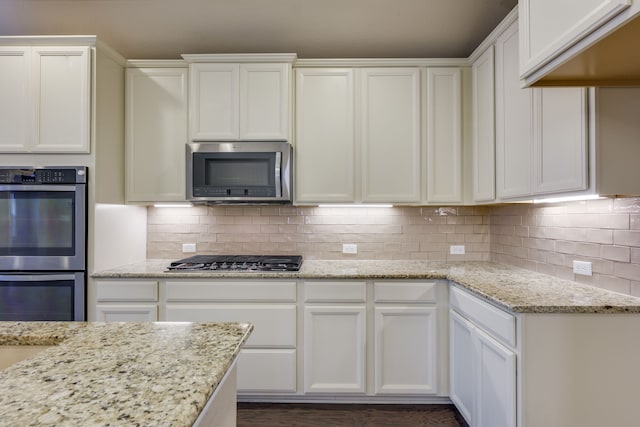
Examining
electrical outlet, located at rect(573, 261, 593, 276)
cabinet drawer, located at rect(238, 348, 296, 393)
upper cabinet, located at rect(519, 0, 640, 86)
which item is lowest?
cabinet drawer, located at rect(238, 348, 296, 393)

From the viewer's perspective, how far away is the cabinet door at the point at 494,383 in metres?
1.55

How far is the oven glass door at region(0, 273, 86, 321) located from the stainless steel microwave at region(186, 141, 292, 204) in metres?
0.97

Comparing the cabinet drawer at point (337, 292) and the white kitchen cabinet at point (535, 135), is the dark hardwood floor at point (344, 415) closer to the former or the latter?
the cabinet drawer at point (337, 292)

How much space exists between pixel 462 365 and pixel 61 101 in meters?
3.16

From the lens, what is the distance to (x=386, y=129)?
2.70 metres

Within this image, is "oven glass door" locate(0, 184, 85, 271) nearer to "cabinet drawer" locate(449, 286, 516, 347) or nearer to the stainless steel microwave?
the stainless steel microwave

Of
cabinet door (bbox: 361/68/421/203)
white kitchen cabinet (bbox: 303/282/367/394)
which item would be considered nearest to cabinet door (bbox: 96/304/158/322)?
white kitchen cabinet (bbox: 303/282/367/394)

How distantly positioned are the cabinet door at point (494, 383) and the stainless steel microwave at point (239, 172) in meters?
1.60

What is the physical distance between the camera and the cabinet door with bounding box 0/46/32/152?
236cm

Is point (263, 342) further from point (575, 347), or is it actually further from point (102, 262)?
point (575, 347)

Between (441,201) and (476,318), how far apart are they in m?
1.05

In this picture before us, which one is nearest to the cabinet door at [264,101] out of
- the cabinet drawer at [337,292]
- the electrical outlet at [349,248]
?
the electrical outlet at [349,248]

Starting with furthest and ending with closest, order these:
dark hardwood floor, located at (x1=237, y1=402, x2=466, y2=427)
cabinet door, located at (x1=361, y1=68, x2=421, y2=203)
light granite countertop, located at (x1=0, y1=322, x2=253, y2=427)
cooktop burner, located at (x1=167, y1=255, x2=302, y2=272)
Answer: cabinet door, located at (x1=361, y1=68, x2=421, y2=203) < cooktop burner, located at (x1=167, y1=255, x2=302, y2=272) < dark hardwood floor, located at (x1=237, y1=402, x2=466, y2=427) < light granite countertop, located at (x1=0, y1=322, x2=253, y2=427)

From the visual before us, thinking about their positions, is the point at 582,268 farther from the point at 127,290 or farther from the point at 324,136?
the point at 127,290
